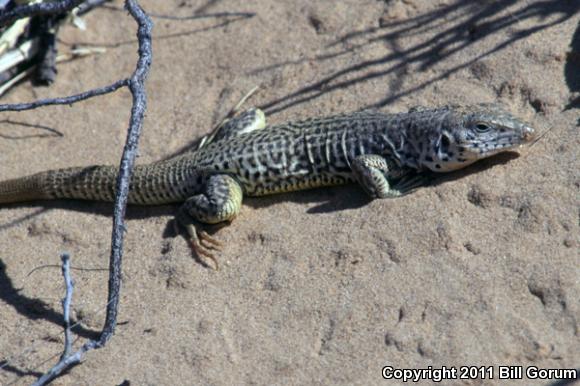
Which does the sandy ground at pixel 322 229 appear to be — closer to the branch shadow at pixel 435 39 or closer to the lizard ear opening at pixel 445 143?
the branch shadow at pixel 435 39

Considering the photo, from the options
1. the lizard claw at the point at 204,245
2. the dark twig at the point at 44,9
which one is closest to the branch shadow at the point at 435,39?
the lizard claw at the point at 204,245

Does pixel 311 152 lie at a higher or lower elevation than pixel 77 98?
lower

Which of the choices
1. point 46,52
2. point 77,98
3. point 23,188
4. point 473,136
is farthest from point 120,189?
point 46,52

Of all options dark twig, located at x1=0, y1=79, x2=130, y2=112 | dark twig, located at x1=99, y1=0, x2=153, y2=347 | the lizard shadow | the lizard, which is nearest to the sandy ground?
the lizard shadow

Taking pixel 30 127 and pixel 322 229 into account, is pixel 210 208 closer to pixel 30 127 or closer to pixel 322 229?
pixel 322 229

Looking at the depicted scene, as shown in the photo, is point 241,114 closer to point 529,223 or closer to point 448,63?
point 448,63

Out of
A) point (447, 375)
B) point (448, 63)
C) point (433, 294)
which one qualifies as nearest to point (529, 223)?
point (433, 294)
